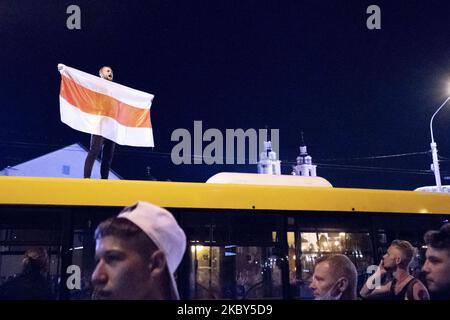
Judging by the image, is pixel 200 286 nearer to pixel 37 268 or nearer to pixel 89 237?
pixel 89 237

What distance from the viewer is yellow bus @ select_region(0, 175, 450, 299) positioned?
5227 mm

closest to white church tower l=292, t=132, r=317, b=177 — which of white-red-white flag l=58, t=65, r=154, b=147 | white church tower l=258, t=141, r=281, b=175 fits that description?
white church tower l=258, t=141, r=281, b=175

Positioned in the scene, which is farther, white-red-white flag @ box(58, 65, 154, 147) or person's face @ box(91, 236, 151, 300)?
white-red-white flag @ box(58, 65, 154, 147)

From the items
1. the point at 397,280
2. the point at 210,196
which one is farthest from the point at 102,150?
the point at 397,280

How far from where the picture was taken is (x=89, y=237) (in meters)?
5.31

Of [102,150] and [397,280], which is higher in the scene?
[102,150]

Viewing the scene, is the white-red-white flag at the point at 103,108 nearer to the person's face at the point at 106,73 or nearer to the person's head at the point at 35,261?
the person's face at the point at 106,73

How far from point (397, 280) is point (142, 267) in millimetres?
3934

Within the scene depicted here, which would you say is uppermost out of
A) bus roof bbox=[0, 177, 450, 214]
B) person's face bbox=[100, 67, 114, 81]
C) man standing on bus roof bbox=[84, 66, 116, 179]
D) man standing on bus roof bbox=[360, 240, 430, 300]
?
person's face bbox=[100, 67, 114, 81]

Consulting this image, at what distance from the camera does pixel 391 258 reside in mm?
6078

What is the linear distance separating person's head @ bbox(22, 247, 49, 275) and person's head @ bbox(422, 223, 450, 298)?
18.4 feet

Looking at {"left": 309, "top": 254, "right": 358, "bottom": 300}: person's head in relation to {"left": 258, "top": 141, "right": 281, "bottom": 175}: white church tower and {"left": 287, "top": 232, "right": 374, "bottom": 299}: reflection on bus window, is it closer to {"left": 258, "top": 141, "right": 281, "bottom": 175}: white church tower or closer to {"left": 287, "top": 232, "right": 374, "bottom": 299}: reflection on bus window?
{"left": 287, "top": 232, "right": 374, "bottom": 299}: reflection on bus window

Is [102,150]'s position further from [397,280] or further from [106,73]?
[397,280]
